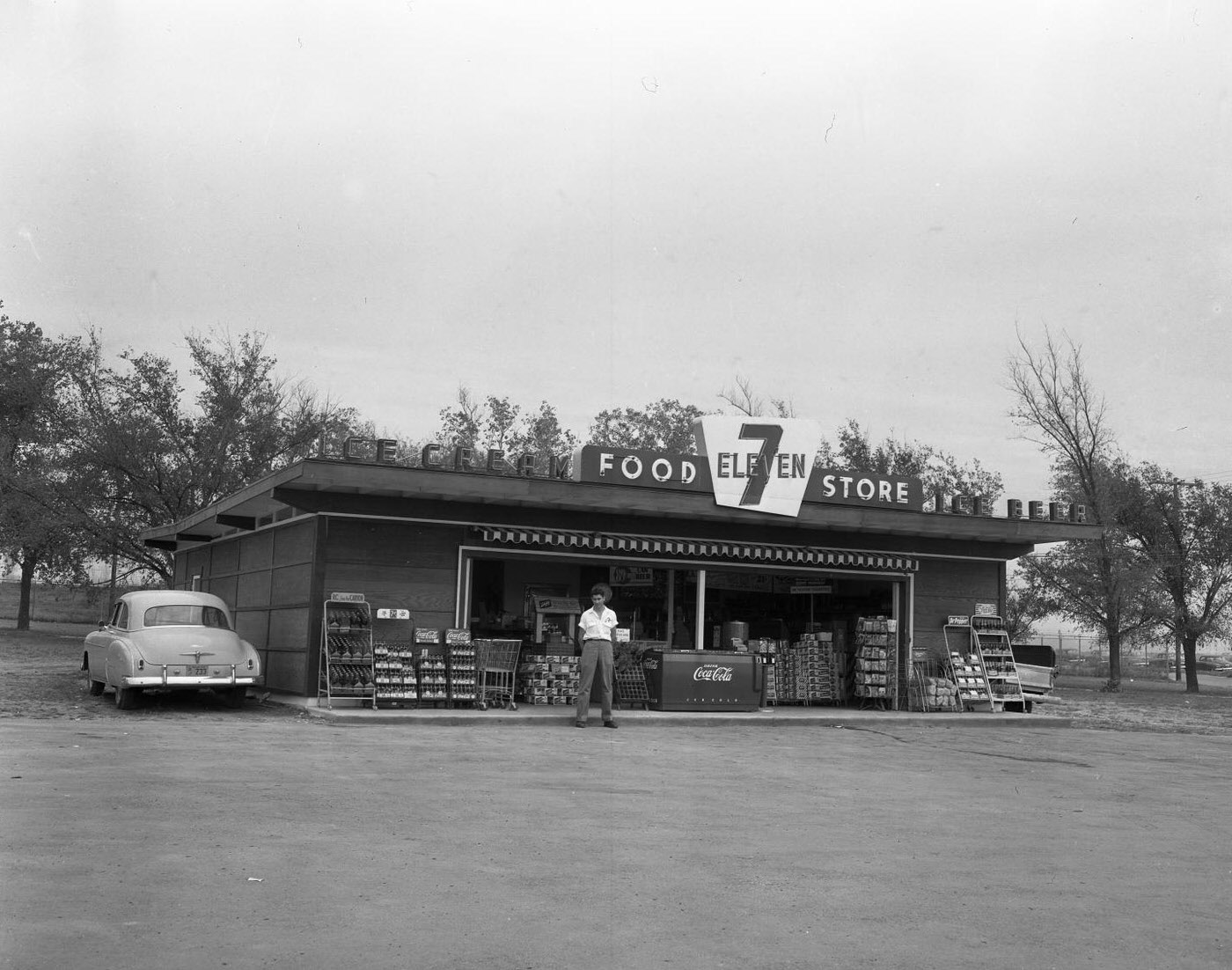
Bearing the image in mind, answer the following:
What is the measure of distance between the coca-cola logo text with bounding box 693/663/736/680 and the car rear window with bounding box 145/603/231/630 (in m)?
6.99

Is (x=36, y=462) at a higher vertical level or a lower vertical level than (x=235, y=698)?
higher

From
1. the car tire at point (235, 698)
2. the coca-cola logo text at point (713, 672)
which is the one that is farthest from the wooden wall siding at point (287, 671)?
the coca-cola logo text at point (713, 672)

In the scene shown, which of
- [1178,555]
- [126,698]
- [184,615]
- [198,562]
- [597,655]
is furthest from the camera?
[1178,555]

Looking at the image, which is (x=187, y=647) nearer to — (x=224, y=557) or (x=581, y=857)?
(x=224, y=557)

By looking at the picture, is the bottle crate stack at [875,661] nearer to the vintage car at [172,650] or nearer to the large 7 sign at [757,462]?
the large 7 sign at [757,462]

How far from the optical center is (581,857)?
284 inches

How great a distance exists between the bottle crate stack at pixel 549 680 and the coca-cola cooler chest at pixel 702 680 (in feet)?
3.77

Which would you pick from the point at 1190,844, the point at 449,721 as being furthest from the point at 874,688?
the point at 1190,844

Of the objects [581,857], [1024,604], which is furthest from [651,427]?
[581,857]

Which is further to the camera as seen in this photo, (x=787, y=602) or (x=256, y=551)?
(x=787, y=602)

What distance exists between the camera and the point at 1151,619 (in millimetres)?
37844

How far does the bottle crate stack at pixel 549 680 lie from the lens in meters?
19.1

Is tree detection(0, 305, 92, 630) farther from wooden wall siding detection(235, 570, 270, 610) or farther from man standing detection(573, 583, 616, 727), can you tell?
man standing detection(573, 583, 616, 727)

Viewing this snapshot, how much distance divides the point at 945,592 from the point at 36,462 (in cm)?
3335
